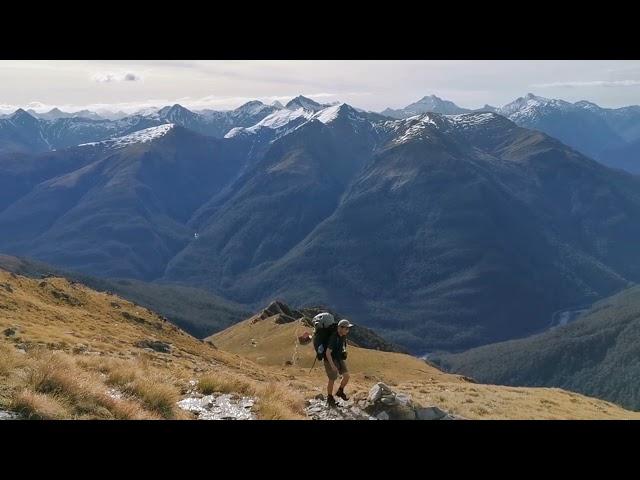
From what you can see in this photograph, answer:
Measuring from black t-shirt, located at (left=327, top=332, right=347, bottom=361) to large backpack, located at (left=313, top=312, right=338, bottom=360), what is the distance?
13 centimetres

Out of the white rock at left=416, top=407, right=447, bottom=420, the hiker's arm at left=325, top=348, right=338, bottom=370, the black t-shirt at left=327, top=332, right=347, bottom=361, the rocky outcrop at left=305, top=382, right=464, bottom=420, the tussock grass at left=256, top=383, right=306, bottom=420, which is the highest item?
the black t-shirt at left=327, top=332, right=347, bottom=361

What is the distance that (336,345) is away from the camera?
55.8ft

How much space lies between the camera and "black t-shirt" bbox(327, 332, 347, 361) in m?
16.9

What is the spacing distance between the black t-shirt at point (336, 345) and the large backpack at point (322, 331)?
0.41 ft

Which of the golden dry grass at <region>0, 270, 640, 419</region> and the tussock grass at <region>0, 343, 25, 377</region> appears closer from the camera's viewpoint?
the golden dry grass at <region>0, 270, 640, 419</region>

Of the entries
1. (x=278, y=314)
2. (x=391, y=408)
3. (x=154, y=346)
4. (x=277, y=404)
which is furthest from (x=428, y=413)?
(x=278, y=314)

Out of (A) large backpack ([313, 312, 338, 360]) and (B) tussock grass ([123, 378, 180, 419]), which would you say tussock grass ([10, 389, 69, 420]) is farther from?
(A) large backpack ([313, 312, 338, 360])

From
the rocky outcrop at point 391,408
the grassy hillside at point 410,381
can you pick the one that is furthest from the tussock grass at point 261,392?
the grassy hillside at point 410,381

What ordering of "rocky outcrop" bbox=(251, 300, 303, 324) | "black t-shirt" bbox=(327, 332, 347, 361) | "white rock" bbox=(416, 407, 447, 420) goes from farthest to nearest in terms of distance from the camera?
"rocky outcrop" bbox=(251, 300, 303, 324)
"white rock" bbox=(416, 407, 447, 420)
"black t-shirt" bbox=(327, 332, 347, 361)

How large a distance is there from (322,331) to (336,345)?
67cm

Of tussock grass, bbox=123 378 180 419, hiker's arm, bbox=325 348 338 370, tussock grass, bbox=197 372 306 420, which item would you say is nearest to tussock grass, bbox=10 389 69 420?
tussock grass, bbox=123 378 180 419

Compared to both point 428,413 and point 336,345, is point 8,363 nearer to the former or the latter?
point 336,345
